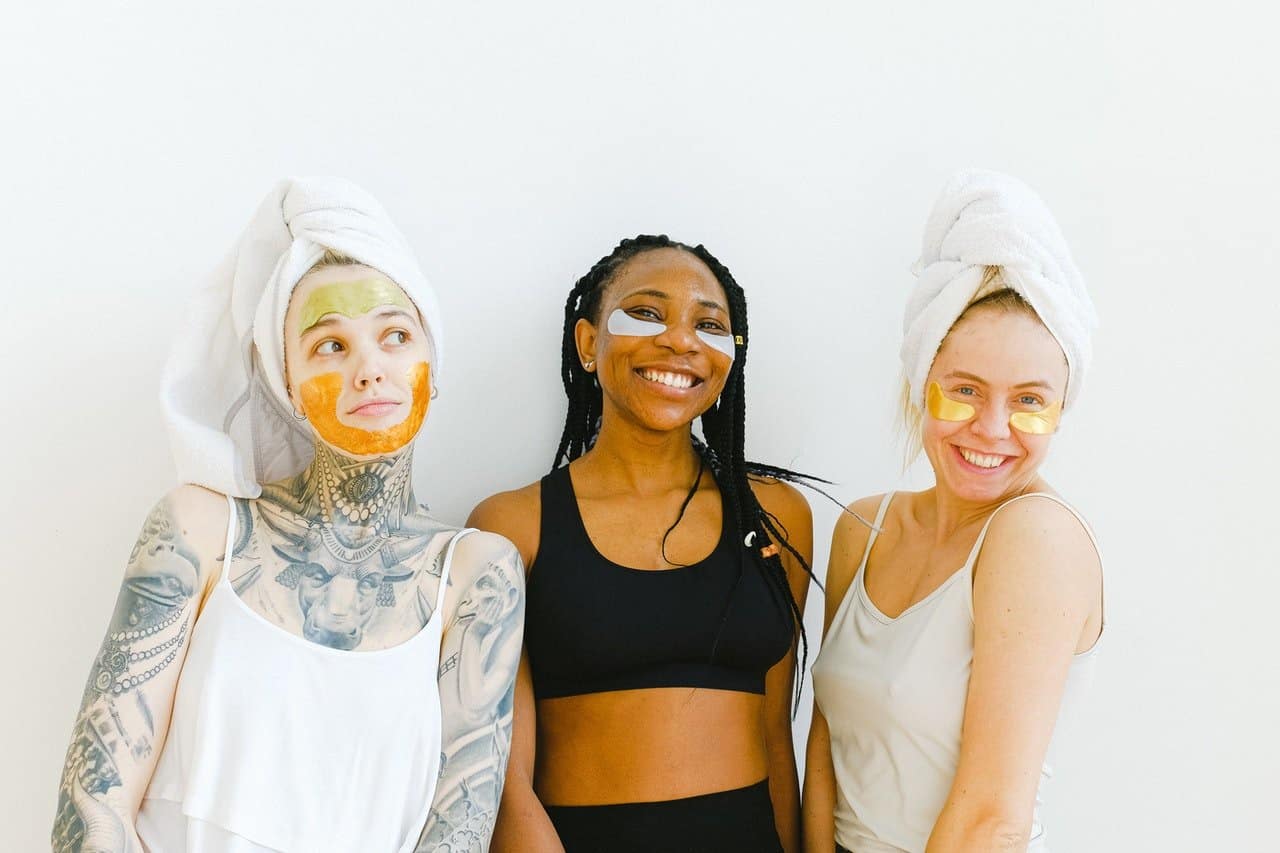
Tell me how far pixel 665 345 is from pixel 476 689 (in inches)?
26.8

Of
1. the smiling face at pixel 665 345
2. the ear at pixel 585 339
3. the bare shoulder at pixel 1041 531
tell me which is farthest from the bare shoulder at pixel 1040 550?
the ear at pixel 585 339

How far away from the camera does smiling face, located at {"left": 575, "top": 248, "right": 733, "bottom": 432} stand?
2.07 m

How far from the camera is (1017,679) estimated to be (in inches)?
65.4

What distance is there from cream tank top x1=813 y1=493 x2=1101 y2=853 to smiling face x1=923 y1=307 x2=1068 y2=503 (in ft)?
0.23

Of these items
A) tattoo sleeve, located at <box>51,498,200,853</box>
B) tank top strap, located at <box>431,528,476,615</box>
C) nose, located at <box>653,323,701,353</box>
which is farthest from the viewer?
nose, located at <box>653,323,701,353</box>

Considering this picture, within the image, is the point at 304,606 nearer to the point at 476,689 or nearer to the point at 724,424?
the point at 476,689

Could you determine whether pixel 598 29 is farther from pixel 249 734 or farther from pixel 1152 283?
pixel 249 734

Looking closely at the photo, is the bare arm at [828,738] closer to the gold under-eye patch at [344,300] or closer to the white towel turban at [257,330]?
the white towel turban at [257,330]

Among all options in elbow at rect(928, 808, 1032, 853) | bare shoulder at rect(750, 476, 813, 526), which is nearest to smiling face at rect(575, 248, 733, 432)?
bare shoulder at rect(750, 476, 813, 526)

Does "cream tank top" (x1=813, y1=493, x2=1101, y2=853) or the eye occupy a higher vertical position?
the eye

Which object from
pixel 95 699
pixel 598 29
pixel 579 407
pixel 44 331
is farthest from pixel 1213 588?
pixel 44 331

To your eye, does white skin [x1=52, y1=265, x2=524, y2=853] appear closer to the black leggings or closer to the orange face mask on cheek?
the orange face mask on cheek

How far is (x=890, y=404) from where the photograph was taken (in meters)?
2.54

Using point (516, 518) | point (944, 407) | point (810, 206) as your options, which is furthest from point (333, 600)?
point (810, 206)
